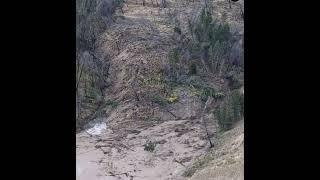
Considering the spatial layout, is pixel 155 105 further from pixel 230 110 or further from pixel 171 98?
pixel 230 110

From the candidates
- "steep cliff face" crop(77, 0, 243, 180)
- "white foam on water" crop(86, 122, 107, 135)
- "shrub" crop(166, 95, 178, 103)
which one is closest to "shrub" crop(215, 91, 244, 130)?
"steep cliff face" crop(77, 0, 243, 180)

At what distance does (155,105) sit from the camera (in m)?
4.44

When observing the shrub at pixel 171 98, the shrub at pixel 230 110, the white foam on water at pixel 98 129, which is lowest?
the white foam on water at pixel 98 129

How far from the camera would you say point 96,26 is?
177 inches

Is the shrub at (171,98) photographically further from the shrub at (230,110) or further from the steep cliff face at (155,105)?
the shrub at (230,110)

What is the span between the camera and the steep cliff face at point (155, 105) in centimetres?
434

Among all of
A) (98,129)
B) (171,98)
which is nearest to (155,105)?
(171,98)

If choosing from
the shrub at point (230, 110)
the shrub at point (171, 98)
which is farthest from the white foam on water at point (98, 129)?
the shrub at point (230, 110)

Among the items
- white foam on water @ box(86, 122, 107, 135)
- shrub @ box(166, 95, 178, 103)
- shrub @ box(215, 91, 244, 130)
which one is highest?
shrub @ box(166, 95, 178, 103)

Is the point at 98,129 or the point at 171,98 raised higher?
the point at 171,98

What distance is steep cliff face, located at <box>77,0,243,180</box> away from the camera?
14.3 feet

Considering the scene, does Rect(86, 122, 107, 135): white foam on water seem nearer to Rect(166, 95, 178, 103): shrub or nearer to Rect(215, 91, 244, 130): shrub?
Rect(166, 95, 178, 103): shrub

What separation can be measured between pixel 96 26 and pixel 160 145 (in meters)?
1.00
